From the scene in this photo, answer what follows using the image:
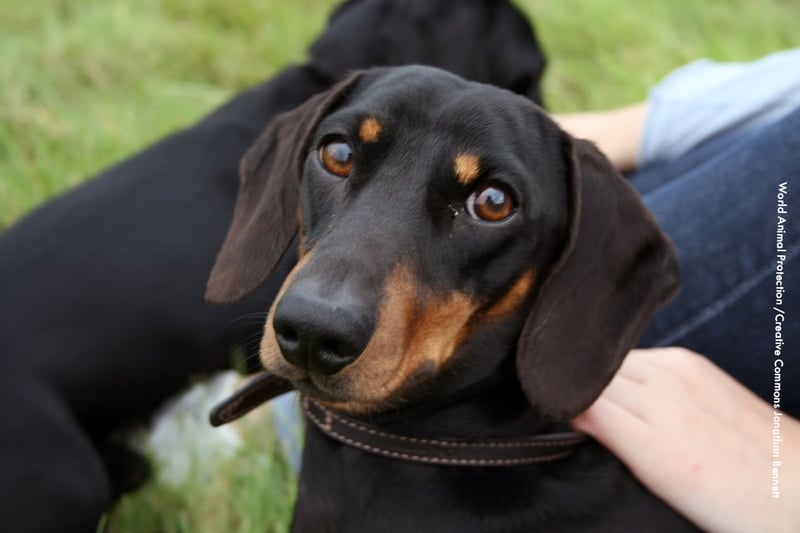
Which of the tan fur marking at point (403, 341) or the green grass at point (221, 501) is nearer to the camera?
the tan fur marking at point (403, 341)

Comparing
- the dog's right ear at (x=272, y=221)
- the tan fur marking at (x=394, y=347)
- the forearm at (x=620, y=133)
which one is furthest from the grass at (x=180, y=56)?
the tan fur marking at (x=394, y=347)

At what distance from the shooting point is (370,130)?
7.13 ft

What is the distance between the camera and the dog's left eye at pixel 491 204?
2.11 metres

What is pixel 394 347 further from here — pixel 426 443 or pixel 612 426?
pixel 612 426

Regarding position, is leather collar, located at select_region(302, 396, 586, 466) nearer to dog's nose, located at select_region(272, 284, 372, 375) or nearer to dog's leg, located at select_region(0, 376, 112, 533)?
dog's nose, located at select_region(272, 284, 372, 375)

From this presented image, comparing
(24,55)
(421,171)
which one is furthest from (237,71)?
(421,171)

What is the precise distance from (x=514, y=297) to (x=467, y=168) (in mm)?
358

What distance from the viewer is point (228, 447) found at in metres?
3.39

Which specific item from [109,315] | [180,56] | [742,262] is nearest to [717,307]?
[742,262]

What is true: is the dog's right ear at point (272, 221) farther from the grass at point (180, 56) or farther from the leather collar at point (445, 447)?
the grass at point (180, 56)

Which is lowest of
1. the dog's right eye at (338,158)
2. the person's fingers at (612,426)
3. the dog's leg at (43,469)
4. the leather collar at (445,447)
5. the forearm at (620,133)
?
the dog's leg at (43,469)

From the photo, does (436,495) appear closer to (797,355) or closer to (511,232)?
(511,232)

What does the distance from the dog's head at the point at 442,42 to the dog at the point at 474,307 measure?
2.09 metres

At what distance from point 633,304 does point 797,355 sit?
0.68 m
